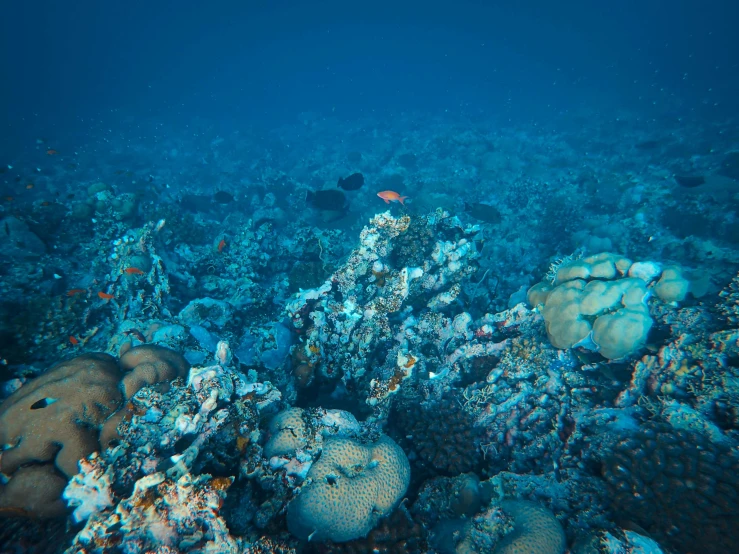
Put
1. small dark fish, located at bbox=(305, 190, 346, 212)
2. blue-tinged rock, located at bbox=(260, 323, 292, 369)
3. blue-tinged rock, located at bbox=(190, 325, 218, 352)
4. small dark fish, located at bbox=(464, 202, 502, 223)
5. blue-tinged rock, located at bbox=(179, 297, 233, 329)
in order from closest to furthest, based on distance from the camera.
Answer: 1. blue-tinged rock, located at bbox=(260, 323, 292, 369)
2. blue-tinged rock, located at bbox=(190, 325, 218, 352)
3. blue-tinged rock, located at bbox=(179, 297, 233, 329)
4. small dark fish, located at bbox=(305, 190, 346, 212)
5. small dark fish, located at bbox=(464, 202, 502, 223)

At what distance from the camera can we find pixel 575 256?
300 inches

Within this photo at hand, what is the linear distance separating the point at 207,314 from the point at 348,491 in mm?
5417

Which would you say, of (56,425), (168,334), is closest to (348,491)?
(56,425)

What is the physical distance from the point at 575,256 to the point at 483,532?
636 centimetres

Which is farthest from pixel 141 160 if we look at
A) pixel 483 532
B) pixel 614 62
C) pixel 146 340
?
pixel 614 62

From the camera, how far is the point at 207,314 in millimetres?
7395

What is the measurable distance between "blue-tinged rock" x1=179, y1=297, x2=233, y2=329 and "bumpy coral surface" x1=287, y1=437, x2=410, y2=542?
473 cm

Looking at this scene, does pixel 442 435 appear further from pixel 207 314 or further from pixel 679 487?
pixel 207 314

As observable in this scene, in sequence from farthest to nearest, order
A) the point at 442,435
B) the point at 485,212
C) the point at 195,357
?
the point at 485,212 < the point at 195,357 < the point at 442,435

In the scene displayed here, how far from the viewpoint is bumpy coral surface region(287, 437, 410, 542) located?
10.9ft

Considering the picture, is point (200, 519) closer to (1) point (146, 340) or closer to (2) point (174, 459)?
(2) point (174, 459)

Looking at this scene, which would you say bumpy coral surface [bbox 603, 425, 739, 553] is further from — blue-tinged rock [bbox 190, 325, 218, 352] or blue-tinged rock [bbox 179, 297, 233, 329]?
blue-tinged rock [bbox 179, 297, 233, 329]

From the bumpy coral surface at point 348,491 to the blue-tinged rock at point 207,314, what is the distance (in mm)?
4728

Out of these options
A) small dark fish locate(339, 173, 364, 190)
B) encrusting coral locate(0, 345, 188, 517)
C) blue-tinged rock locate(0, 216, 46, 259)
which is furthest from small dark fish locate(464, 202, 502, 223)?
blue-tinged rock locate(0, 216, 46, 259)
